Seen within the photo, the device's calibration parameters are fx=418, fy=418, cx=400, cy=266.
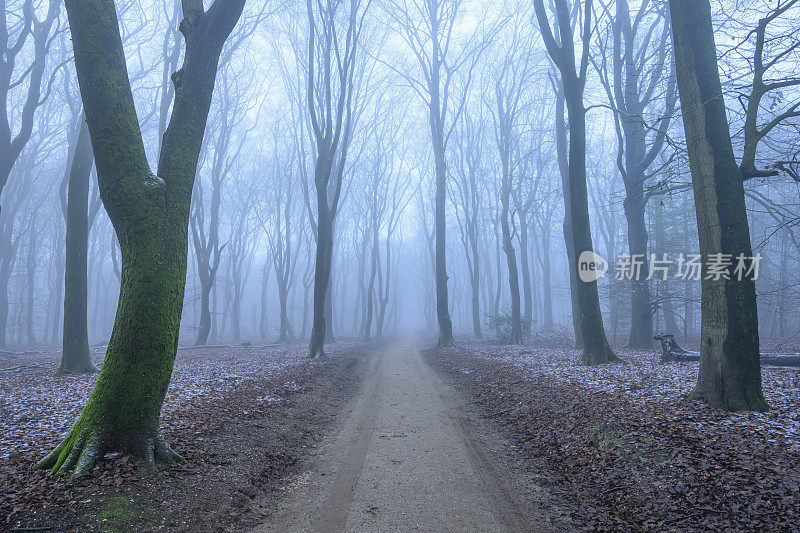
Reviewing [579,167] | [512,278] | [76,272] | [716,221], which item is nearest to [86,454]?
[716,221]

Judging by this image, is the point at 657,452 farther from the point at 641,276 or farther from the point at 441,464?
the point at 641,276

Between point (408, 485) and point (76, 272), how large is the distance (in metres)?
12.5

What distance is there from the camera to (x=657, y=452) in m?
4.86

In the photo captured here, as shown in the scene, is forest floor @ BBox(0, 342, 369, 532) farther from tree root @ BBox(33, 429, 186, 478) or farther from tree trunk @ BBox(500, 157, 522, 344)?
tree trunk @ BBox(500, 157, 522, 344)

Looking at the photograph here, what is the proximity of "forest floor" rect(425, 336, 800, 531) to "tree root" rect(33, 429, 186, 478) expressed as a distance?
4.56 metres

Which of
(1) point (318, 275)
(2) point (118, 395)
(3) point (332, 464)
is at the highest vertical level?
(1) point (318, 275)

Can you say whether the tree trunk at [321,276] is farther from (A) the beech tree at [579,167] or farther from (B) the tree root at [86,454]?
(B) the tree root at [86,454]

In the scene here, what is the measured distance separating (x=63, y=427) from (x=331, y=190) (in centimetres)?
2431

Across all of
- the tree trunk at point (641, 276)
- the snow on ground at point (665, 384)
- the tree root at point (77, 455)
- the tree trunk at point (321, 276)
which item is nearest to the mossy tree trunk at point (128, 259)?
the tree root at point (77, 455)

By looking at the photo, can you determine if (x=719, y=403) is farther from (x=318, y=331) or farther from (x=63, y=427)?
(x=318, y=331)

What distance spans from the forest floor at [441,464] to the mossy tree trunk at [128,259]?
380 millimetres

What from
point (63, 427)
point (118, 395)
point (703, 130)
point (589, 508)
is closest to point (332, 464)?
point (118, 395)

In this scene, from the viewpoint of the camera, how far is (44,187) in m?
33.9

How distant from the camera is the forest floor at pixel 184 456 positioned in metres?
3.79
